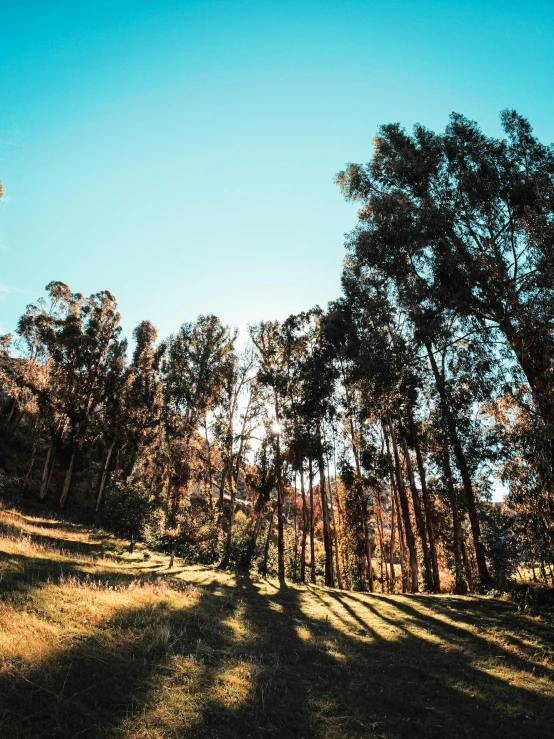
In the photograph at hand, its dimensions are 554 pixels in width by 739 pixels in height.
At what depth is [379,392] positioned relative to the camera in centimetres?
2022

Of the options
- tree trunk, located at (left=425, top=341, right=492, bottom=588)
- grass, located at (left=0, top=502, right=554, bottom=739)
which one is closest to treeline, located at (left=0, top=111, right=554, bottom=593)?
tree trunk, located at (left=425, top=341, right=492, bottom=588)

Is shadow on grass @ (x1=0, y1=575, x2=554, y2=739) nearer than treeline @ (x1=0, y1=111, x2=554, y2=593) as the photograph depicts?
Yes

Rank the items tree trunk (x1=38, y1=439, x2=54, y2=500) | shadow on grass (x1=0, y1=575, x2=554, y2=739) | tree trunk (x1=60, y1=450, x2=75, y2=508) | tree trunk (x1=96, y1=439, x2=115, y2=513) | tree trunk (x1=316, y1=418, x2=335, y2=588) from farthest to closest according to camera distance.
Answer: tree trunk (x1=96, y1=439, x2=115, y2=513)
tree trunk (x1=60, y1=450, x2=75, y2=508)
tree trunk (x1=38, y1=439, x2=54, y2=500)
tree trunk (x1=316, y1=418, x2=335, y2=588)
shadow on grass (x1=0, y1=575, x2=554, y2=739)

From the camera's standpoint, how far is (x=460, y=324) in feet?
57.4

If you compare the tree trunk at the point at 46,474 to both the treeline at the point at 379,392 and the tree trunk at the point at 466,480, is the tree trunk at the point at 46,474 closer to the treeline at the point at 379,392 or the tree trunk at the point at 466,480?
the treeline at the point at 379,392

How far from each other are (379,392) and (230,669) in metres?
15.5

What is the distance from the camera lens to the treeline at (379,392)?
15672 millimetres

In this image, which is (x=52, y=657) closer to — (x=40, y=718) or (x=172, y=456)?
(x=40, y=718)

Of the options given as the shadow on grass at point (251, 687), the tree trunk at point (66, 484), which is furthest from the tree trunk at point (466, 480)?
the tree trunk at point (66, 484)

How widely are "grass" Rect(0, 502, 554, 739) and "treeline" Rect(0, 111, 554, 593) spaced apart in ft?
23.3

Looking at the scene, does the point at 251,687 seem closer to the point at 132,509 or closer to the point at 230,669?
the point at 230,669

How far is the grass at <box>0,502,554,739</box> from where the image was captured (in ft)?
16.0

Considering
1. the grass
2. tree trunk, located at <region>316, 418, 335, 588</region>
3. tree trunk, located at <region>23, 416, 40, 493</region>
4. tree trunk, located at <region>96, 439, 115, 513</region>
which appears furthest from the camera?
tree trunk, located at <region>96, 439, 115, 513</region>

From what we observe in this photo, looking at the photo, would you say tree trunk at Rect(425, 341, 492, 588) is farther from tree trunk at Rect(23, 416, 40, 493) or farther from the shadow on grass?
tree trunk at Rect(23, 416, 40, 493)
